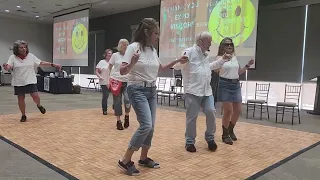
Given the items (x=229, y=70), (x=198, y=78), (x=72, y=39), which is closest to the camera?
(x=198, y=78)

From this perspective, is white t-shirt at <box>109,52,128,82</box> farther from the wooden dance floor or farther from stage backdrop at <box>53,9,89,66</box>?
stage backdrop at <box>53,9,89,66</box>

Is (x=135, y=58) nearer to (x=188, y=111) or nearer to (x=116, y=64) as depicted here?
(x=188, y=111)

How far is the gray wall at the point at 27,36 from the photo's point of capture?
16.9m

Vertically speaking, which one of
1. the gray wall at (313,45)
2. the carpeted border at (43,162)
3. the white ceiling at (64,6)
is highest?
the white ceiling at (64,6)

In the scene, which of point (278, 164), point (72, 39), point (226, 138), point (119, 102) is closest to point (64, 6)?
point (72, 39)

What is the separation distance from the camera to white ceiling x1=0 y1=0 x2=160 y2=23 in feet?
39.4

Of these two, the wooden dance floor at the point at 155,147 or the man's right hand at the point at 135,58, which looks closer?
the man's right hand at the point at 135,58

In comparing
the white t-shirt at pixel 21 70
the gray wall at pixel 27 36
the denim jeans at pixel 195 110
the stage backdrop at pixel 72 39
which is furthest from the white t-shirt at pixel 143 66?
the gray wall at pixel 27 36

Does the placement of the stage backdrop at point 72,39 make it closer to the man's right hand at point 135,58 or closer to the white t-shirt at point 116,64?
the white t-shirt at point 116,64

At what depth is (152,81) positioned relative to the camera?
2.50 meters

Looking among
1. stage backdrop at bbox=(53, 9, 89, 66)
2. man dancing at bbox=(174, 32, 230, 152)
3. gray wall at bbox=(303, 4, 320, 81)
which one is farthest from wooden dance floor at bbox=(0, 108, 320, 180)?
stage backdrop at bbox=(53, 9, 89, 66)

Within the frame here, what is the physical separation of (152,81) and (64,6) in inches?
477

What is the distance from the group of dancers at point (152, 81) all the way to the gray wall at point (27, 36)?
14.0 m

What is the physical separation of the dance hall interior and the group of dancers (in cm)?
1
